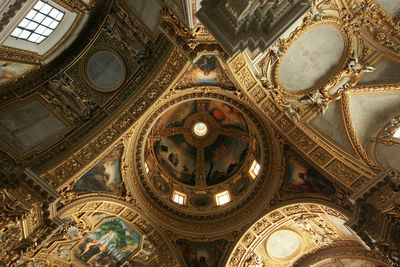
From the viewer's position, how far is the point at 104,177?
14.0 m

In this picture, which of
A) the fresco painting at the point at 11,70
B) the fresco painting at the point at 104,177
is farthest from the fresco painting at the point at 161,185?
the fresco painting at the point at 11,70

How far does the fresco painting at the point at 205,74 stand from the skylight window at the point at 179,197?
4889 millimetres

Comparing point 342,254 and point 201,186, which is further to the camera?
point 201,186

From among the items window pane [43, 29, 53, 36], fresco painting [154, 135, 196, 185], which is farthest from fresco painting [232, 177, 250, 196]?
window pane [43, 29, 53, 36]

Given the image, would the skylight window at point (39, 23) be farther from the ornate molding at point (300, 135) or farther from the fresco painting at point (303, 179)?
the fresco painting at point (303, 179)

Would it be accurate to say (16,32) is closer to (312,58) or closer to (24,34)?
(24,34)

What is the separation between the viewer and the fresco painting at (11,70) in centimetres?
1259

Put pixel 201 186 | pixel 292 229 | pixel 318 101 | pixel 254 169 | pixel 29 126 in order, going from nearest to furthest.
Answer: pixel 318 101 → pixel 29 126 → pixel 292 229 → pixel 254 169 → pixel 201 186

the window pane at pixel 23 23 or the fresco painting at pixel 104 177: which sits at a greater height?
the window pane at pixel 23 23

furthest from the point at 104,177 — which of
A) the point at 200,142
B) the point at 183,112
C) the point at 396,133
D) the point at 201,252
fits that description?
the point at 396,133

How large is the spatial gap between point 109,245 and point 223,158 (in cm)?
576

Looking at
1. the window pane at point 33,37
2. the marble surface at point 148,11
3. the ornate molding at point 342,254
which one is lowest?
the ornate molding at point 342,254

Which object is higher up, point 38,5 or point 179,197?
point 38,5

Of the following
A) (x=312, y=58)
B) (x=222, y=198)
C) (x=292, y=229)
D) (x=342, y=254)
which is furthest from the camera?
(x=222, y=198)
